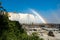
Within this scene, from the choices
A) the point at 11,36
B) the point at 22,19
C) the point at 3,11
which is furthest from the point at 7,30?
the point at 22,19

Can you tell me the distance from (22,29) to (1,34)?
4609 mm

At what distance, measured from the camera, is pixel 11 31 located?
63.3 feet

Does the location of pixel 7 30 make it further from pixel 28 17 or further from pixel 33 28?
pixel 33 28

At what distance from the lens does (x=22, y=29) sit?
21688 millimetres

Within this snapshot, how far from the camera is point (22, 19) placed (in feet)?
80.2

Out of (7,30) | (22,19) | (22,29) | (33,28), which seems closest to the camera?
(7,30)

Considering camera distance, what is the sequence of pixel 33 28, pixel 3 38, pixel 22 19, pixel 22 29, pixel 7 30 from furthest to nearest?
1. pixel 33 28
2. pixel 22 19
3. pixel 22 29
4. pixel 7 30
5. pixel 3 38

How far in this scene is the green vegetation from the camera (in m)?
17.8

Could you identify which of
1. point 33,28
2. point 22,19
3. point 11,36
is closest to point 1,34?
point 11,36

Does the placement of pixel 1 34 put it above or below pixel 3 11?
below

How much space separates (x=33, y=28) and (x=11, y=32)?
1138 centimetres

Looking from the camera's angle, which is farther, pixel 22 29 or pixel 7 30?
pixel 22 29

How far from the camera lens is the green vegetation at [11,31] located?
702 inches

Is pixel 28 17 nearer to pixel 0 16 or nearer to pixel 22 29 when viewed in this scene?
pixel 22 29
